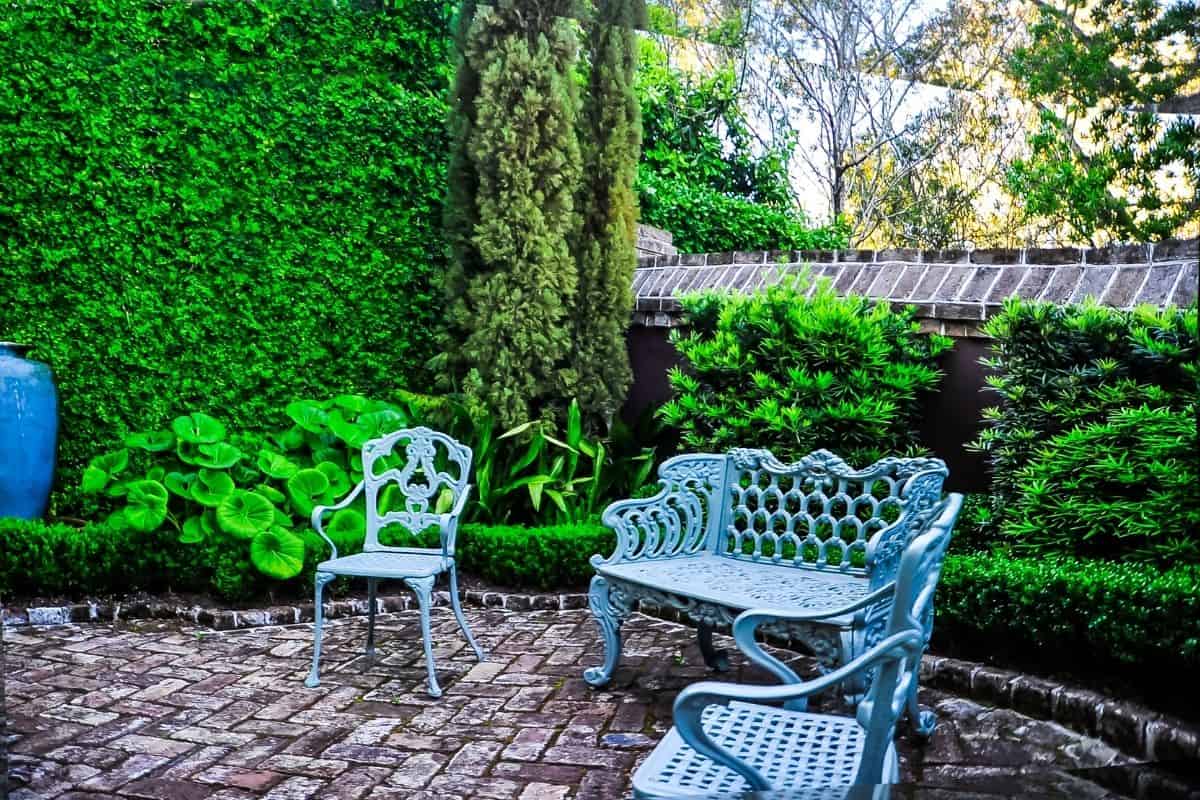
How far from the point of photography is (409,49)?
6.18m

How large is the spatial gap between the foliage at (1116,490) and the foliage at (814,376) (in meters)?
0.85

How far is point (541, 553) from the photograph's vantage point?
4.66 metres

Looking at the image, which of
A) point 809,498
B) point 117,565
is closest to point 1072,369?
point 809,498

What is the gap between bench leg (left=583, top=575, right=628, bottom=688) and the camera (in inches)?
131

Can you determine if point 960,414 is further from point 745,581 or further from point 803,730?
point 803,730

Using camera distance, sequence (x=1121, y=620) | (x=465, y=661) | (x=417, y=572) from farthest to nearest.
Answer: (x=465, y=661) < (x=417, y=572) < (x=1121, y=620)

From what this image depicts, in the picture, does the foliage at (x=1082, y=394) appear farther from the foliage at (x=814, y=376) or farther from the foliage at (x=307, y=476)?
the foliage at (x=307, y=476)

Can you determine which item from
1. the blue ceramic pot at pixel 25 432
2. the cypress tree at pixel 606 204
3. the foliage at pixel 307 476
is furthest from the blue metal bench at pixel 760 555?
the blue ceramic pot at pixel 25 432

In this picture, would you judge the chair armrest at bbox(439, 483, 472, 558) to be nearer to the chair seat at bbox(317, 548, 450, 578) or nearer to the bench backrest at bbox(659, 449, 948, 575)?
the chair seat at bbox(317, 548, 450, 578)

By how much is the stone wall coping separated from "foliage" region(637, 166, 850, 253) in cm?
180

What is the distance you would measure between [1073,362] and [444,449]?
11.2 feet

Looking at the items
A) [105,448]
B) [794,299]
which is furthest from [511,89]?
[105,448]

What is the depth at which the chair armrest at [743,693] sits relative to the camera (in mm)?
1469

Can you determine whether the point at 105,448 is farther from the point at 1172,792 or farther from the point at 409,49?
the point at 1172,792
